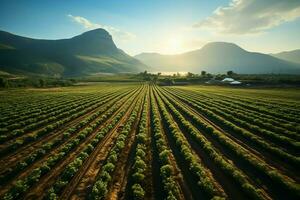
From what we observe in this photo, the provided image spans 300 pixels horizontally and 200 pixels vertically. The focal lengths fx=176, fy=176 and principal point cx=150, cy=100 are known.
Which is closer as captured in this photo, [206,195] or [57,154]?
[206,195]

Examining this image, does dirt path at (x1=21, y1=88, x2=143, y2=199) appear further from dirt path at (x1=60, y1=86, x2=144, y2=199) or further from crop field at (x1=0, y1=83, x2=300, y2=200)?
dirt path at (x1=60, y1=86, x2=144, y2=199)

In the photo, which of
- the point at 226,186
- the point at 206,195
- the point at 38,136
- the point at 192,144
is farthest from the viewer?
the point at 38,136

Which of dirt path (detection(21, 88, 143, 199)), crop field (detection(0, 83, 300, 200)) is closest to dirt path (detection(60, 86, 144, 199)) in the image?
crop field (detection(0, 83, 300, 200))

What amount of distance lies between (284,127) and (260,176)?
14.3 m

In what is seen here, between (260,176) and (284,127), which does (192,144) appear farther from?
(284,127)

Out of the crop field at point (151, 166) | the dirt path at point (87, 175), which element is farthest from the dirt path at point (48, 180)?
the dirt path at point (87, 175)

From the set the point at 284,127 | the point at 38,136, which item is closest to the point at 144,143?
the point at 38,136

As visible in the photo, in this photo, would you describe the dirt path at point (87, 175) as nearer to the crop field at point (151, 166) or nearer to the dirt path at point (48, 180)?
the crop field at point (151, 166)

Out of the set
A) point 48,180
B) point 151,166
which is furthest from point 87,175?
point 151,166

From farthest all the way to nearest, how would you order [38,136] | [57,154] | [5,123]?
[5,123]
[38,136]
[57,154]

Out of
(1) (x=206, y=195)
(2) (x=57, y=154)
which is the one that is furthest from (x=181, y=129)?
(2) (x=57, y=154)

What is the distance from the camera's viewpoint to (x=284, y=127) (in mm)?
23312

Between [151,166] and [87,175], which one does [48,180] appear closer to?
[87,175]

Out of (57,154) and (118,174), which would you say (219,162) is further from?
(57,154)
